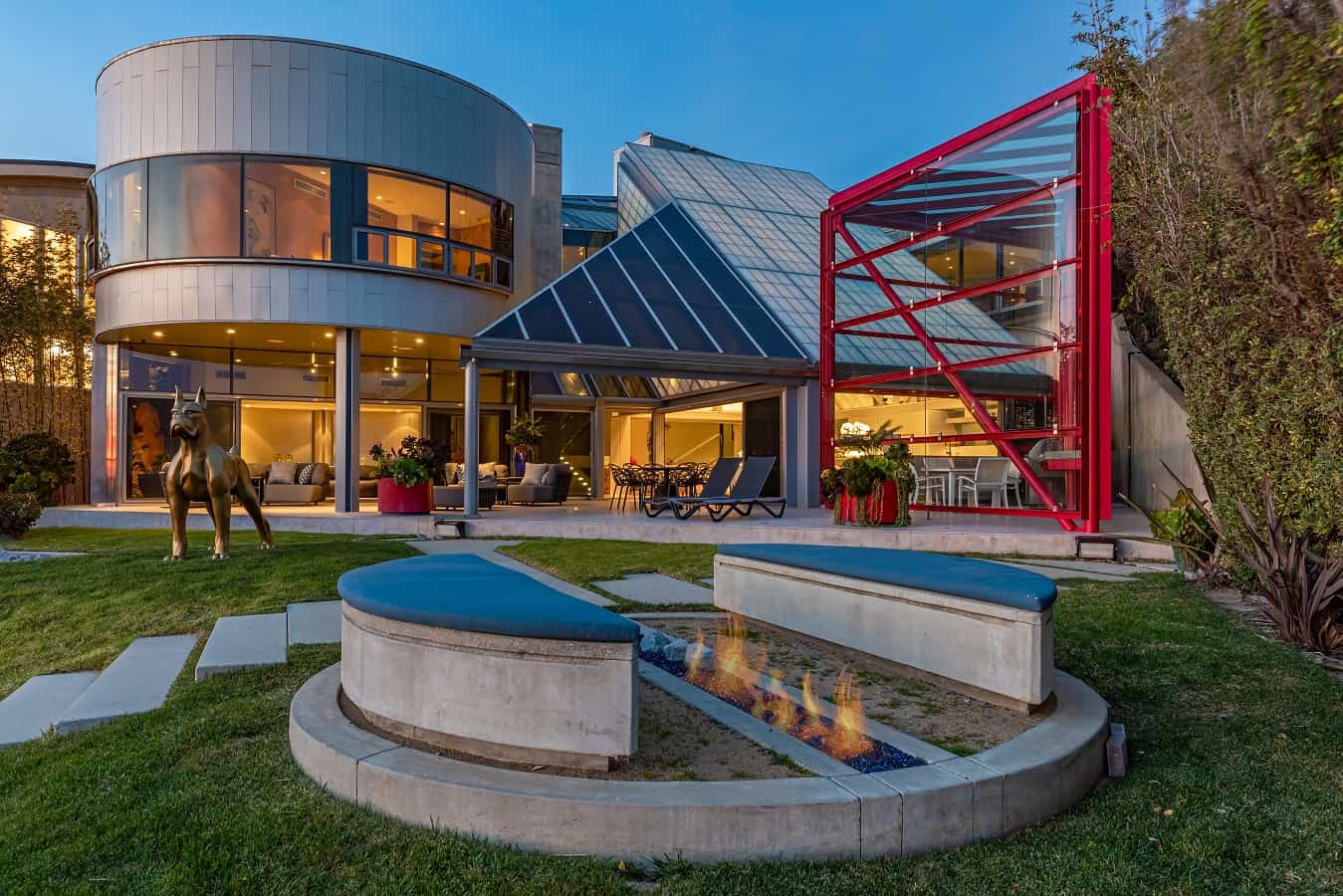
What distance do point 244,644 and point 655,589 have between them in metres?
3.04

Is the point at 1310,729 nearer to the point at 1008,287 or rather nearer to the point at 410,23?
the point at 1008,287

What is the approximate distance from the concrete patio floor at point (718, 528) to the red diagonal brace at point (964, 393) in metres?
0.52

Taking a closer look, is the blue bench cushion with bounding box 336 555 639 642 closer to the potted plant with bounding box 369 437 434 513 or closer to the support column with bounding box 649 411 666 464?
the potted plant with bounding box 369 437 434 513

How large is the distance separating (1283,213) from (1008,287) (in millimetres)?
8837

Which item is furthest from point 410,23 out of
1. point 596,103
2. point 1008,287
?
point 1008,287

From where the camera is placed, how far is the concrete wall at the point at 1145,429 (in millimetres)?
13219

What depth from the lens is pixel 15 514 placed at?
38.1ft

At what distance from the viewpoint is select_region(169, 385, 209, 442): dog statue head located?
291 inches

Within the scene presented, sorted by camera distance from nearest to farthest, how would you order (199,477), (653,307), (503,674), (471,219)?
1. (503,674)
2. (199,477)
3. (653,307)
4. (471,219)

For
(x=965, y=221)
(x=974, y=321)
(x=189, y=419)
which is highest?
A: (x=965, y=221)

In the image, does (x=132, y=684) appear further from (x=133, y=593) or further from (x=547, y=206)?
(x=547, y=206)

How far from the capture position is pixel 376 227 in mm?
14781

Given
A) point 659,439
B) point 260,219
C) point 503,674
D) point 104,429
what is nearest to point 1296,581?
point 503,674

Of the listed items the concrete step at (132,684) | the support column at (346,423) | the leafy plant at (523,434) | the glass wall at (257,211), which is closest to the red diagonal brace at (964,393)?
the leafy plant at (523,434)
